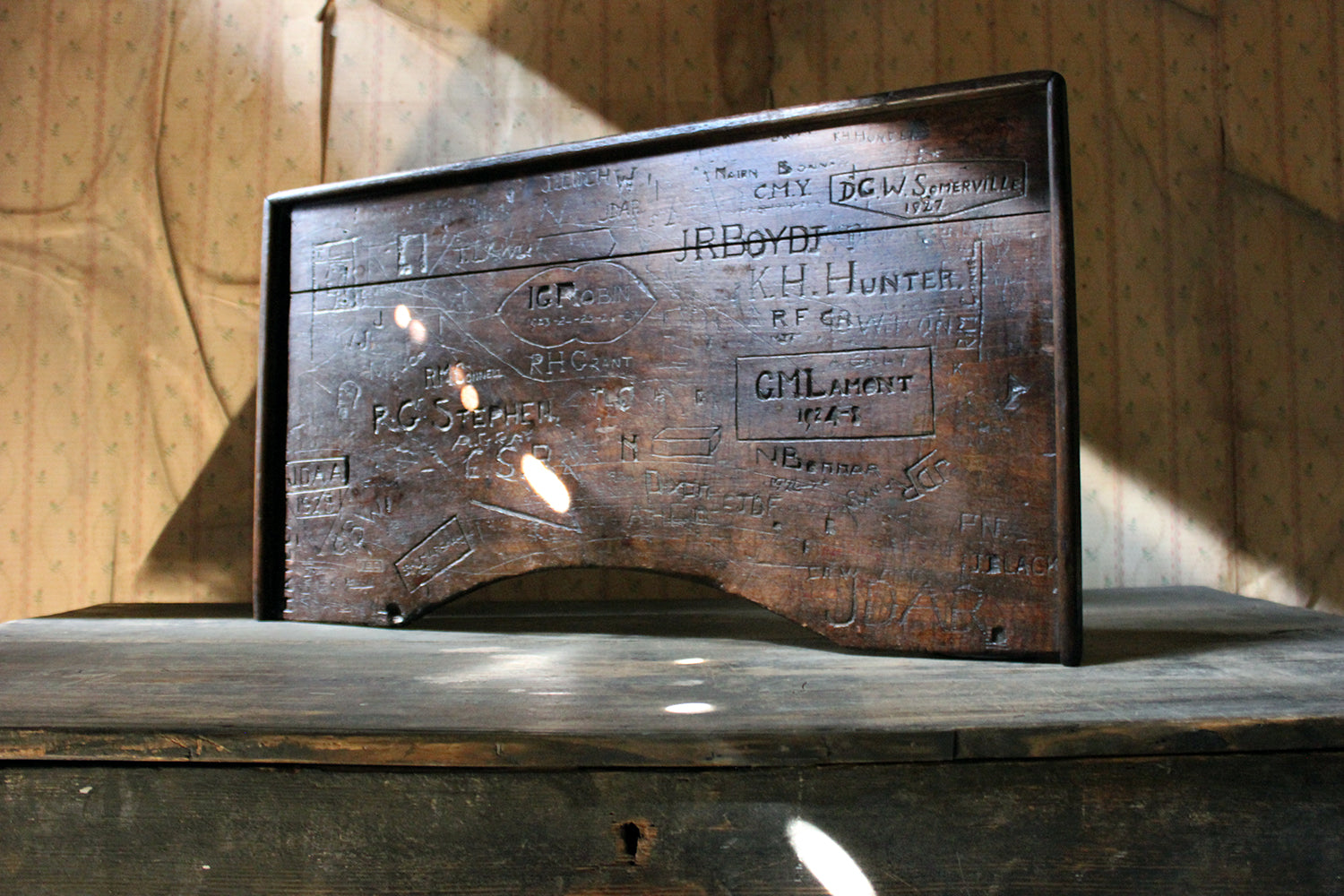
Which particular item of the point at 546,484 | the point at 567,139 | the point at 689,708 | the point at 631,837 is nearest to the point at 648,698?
the point at 689,708

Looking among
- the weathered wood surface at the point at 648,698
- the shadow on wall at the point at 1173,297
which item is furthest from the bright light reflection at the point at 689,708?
the shadow on wall at the point at 1173,297

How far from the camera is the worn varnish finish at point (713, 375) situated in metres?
1.21

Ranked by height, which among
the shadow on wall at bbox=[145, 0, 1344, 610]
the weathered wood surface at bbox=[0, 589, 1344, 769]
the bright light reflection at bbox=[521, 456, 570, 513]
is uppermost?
the shadow on wall at bbox=[145, 0, 1344, 610]

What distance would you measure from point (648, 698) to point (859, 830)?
0.28 m

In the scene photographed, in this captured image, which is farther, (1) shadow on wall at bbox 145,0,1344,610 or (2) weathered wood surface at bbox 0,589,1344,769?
(1) shadow on wall at bbox 145,0,1344,610

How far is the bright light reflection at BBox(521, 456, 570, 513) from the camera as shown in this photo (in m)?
1.45

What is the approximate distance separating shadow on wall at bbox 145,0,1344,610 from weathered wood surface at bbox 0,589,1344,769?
0.55m

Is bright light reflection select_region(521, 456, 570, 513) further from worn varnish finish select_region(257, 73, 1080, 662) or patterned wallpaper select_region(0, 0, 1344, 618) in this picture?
patterned wallpaper select_region(0, 0, 1344, 618)

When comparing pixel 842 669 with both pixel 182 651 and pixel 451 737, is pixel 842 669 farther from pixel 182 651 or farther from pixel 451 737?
pixel 182 651

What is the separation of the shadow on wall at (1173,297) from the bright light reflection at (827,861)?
4.77ft

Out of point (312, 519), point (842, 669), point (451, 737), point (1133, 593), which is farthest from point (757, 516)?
point (1133, 593)

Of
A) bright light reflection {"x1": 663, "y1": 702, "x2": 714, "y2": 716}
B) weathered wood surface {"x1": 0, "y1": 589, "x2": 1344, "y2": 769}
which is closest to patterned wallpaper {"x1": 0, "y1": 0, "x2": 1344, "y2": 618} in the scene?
weathered wood surface {"x1": 0, "y1": 589, "x2": 1344, "y2": 769}

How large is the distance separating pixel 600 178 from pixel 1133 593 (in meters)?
1.49

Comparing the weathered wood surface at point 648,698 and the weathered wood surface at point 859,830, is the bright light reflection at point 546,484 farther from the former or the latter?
the weathered wood surface at point 859,830
